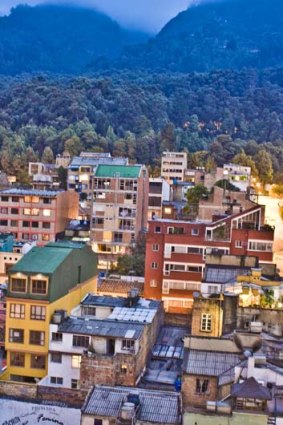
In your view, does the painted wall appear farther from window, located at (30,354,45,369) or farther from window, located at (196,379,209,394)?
window, located at (196,379,209,394)

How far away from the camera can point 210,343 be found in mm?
26578

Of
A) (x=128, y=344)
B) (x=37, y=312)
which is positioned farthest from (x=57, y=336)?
(x=128, y=344)

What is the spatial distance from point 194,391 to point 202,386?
1.14 feet

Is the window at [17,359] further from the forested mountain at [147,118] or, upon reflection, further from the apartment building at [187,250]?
the forested mountain at [147,118]

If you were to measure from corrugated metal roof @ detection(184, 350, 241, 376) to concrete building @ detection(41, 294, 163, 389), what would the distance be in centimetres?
272

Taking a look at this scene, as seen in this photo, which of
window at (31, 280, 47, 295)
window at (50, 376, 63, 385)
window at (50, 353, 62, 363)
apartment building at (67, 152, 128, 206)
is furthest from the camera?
apartment building at (67, 152, 128, 206)

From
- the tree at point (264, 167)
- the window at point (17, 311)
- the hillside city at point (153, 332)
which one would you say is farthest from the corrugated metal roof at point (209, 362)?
the tree at point (264, 167)

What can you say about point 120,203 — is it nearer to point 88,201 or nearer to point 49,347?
point 88,201

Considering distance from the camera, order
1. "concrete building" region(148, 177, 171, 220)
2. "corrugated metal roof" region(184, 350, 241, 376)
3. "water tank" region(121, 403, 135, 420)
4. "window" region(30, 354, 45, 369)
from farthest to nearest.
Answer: "concrete building" region(148, 177, 171, 220), "window" region(30, 354, 45, 369), "corrugated metal roof" region(184, 350, 241, 376), "water tank" region(121, 403, 135, 420)

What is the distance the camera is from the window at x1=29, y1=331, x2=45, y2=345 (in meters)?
30.1

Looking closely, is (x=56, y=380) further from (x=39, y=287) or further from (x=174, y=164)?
(x=174, y=164)

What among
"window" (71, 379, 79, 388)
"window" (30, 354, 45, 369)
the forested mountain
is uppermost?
the forested mountain

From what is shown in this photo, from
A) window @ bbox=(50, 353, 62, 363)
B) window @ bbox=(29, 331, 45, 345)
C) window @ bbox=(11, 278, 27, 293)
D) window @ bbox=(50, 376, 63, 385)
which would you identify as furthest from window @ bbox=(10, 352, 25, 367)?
window @ bbox=(11, 278, 27, 293)

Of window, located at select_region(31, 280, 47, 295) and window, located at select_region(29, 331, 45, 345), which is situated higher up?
window, located at select_region(31, 280, 47, 295)
